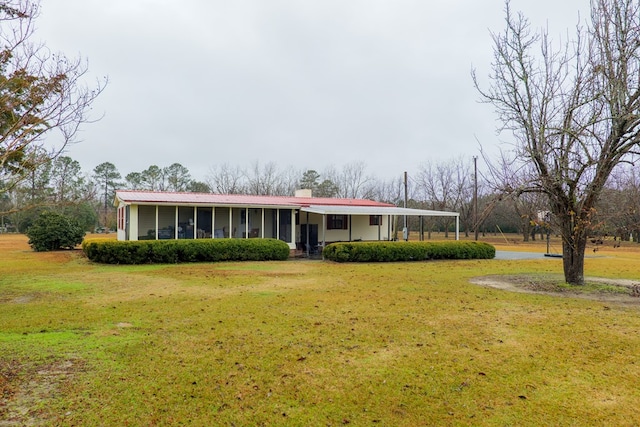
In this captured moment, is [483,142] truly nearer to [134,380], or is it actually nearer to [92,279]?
[134,380]

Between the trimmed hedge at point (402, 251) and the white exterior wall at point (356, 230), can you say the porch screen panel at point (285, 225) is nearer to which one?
the white exterior wall at point (356, 230)

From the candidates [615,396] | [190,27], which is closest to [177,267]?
[190,27]

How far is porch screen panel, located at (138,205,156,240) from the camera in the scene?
16.6 m

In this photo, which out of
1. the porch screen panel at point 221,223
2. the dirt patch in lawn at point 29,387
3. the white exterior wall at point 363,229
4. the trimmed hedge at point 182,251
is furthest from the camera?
the white exterior wall at point 363,229

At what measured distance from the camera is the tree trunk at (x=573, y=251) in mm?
9773

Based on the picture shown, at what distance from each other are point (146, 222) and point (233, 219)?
12.3 feet

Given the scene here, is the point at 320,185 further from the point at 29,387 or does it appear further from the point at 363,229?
the point at 29,387

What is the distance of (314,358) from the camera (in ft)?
15.0

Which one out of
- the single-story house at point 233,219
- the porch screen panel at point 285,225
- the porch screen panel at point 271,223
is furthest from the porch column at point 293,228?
the porch screen panel at point 271,223

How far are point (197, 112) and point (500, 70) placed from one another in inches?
859

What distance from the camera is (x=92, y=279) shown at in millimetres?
10773

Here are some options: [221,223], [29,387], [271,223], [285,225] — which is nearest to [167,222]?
[221,223]

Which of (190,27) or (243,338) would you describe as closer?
(243,338)

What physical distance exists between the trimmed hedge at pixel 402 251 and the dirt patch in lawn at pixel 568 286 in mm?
5025
